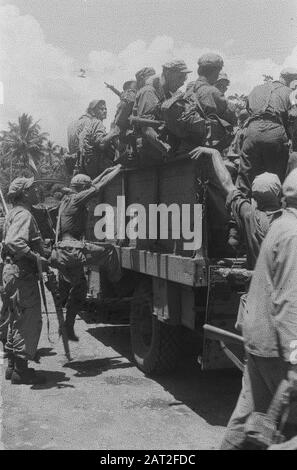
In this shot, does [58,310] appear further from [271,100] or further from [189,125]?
[271,100]

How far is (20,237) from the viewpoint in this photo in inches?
226

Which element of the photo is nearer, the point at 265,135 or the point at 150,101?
the point at 265,135

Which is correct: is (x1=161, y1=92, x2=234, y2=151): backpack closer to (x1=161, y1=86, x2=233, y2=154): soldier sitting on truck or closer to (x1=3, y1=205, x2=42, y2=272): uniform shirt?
(x1=161, y1=86, x2=233, y2=154): soldier sitting on truck

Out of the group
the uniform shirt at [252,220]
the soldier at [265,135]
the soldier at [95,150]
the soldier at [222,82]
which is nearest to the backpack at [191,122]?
the soldier at [265,135]

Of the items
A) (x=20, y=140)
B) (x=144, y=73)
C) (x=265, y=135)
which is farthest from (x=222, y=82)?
(x=20, y=140)

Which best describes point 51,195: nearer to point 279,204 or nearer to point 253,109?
point 253,109

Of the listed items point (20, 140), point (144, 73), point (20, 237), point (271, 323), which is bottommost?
point (271, 323)

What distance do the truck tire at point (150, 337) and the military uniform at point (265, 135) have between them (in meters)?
1.54

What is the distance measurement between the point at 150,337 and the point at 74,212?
155 cm

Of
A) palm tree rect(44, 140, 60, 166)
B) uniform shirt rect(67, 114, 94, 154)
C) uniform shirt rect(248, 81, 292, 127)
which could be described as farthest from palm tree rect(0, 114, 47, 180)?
uniform shirt rect(248, 81, 292, 127)

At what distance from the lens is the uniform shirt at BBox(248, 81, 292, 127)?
4.90m

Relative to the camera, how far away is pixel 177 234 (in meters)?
5.21

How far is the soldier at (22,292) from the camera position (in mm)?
5773

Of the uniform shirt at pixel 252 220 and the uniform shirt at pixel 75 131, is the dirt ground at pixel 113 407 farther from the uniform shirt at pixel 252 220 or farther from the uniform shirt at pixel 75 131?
the uniform shirt at pixel 75 131
